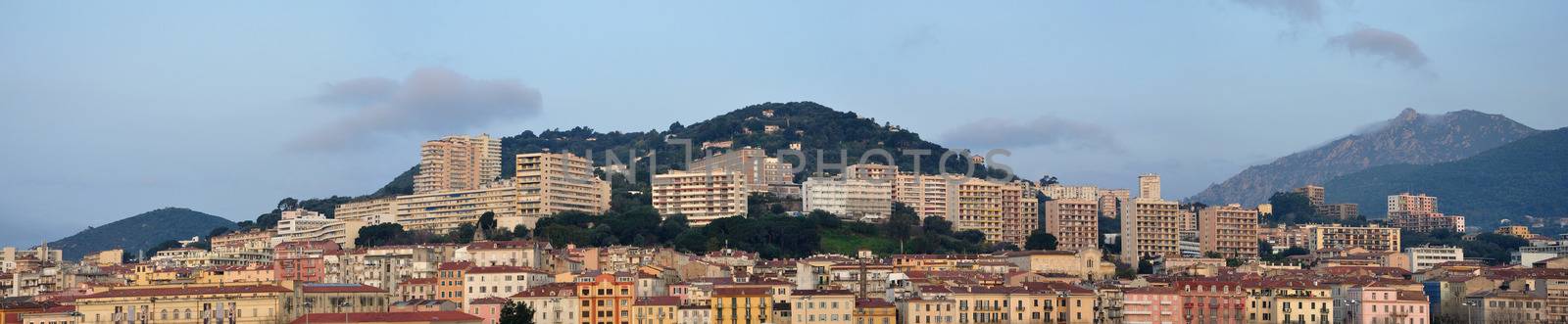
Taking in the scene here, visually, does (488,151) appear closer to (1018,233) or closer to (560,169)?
(560,169)

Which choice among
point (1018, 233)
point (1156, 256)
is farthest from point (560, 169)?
point (1156, 256)

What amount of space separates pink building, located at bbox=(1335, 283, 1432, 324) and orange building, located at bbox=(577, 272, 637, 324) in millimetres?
23152

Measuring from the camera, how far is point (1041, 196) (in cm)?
13738

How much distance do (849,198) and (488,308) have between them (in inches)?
1901

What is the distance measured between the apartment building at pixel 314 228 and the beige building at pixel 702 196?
14882 millimetres

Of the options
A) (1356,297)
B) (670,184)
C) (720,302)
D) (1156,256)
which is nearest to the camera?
(720,302)

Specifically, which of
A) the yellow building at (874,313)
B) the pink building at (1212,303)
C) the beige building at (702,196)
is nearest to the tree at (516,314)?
the yellow building at (874,313)

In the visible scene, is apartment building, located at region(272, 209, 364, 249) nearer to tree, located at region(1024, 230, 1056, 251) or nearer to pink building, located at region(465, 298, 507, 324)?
tree, located at region(1024, 230, 1056, 251)

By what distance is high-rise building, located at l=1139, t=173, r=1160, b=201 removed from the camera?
439 feet

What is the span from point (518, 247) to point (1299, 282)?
97.0 ft

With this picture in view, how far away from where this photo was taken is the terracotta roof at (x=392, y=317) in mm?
61438

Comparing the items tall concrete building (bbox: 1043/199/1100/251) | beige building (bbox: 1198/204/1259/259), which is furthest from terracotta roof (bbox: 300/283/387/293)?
beige building (bbox: 1198/204/1259/259)

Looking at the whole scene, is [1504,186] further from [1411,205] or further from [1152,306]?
[1152,306]

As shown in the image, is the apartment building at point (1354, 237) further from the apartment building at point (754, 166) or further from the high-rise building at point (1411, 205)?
the apartment building at point (754, 166)
